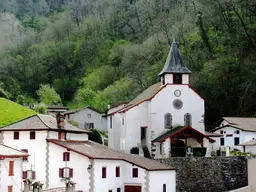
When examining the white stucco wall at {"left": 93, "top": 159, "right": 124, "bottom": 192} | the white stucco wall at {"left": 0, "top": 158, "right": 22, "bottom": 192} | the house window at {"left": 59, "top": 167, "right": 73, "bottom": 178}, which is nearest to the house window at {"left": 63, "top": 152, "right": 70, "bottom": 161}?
the house window at {"left": 59, "top": 167, "right": 73, "bottom": 178}

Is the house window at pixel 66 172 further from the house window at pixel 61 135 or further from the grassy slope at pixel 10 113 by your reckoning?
the grassy slope at pixel 10 113

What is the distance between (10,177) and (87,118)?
47.1 metres

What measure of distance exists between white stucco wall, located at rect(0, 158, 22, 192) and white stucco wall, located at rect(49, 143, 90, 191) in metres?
4.23

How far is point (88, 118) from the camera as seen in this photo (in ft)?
289

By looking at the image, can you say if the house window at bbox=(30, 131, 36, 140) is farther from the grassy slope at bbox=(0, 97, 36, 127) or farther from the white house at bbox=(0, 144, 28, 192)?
the grassy slope at bbox=(0, 97, 36, 127)

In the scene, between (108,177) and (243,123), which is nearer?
(108,177)

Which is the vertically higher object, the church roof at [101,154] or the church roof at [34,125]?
the church roof at [34,125]

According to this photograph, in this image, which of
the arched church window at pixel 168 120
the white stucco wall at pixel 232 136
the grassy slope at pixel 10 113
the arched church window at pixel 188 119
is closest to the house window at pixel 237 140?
the white stucco wall at pixel 232 136

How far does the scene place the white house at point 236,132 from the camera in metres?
62.7

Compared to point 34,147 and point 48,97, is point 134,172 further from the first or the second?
point 48,97

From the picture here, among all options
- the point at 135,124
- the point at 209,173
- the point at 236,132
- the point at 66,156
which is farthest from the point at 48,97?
the point at 66,156

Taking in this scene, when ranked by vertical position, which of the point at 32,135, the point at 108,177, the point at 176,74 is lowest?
the point at 108,177

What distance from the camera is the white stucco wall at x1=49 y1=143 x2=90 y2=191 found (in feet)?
147

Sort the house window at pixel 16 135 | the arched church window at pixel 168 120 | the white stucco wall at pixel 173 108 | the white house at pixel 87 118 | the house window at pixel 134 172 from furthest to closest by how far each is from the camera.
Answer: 1. the white house at pixel 87 118
2. the arched church window at pixel 168 120
3. the white stucco wall at pixel 173 108
4. the house window at pixel 134 172
5. the house window at pixel 16 135
